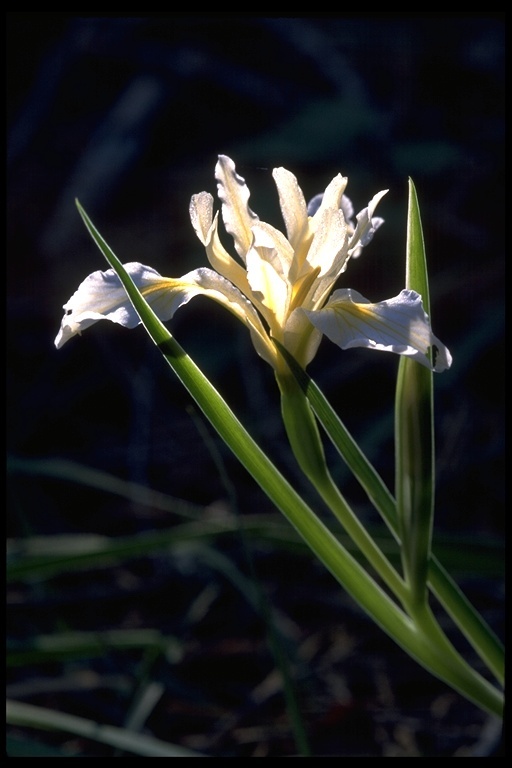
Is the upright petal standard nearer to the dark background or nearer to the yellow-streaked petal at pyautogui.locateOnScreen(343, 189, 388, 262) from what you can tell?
the yellow-streaked petal at pyautogui.locateOnScreen(343, 189, 388, 262)

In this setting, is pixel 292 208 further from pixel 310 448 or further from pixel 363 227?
pixel 310 448

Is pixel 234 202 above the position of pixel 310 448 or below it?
above

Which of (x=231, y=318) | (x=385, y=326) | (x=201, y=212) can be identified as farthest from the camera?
(x=231, y=318)

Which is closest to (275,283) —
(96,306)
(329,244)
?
(329,244)

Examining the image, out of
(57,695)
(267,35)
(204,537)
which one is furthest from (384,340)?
(267,35)

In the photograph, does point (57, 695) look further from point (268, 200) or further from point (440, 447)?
point (268, 200)

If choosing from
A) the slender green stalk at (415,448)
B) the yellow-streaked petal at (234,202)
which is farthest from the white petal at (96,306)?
the slender green stalk at (415,448)
